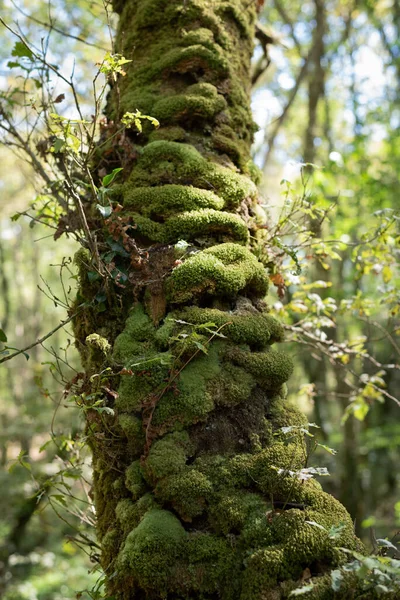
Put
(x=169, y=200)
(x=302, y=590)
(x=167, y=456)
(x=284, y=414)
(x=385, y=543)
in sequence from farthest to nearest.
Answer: (x=169, y=200) < (x=284, y=414) < (x=167, y=456) < (x=385, y=543) < (x=302, y=590)

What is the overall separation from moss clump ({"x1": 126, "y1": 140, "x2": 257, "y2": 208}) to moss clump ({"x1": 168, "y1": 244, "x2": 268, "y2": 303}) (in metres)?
0.35

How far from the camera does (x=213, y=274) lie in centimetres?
229

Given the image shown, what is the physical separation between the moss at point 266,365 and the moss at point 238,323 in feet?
0.19

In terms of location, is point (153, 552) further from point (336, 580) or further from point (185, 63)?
point (185, 63)

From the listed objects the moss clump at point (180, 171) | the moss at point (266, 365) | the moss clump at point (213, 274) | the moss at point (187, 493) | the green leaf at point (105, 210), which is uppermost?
the moss clump at point (180, 171)

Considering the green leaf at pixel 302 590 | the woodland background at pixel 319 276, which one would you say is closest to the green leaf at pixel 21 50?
the woodland background at pixel 319 276

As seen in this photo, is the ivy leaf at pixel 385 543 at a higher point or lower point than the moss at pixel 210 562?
lower

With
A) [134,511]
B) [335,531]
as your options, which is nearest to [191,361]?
[134,511]

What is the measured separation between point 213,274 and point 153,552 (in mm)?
1176

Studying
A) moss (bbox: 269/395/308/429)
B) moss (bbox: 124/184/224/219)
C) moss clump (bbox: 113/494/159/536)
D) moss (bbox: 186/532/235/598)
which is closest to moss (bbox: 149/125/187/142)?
moss (bbox: 124/184/224/219)

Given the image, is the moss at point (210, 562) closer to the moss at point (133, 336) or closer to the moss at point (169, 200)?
the moss at point (133, 336)

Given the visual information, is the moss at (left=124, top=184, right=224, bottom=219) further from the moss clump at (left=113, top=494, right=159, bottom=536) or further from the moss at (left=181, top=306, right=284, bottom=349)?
the moss clump at (left=113, top=494, right=159, bottom=536)

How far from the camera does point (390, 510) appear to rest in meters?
11.6

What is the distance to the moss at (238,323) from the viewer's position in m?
2.21
